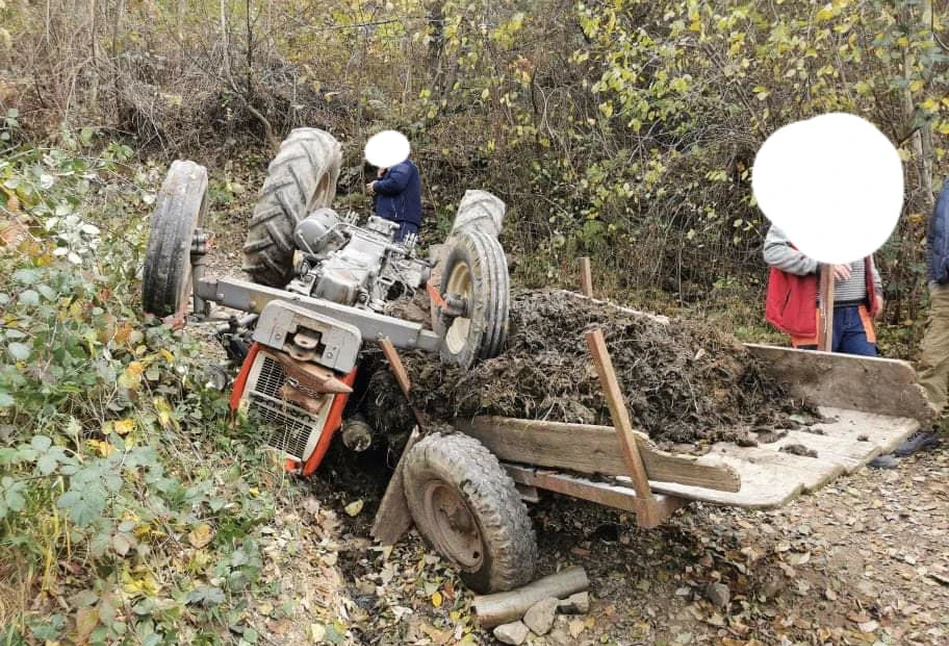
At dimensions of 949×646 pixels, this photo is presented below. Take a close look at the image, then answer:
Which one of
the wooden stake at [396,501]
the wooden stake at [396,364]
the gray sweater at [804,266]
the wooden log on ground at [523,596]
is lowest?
the wooden log on ground at [523,596]

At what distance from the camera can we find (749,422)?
11.2 ft

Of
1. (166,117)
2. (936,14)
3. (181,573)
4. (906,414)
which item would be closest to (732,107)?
(936,14)

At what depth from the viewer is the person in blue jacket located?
23.0 ft

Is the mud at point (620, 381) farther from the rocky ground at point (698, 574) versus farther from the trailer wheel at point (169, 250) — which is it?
the trailer wheel at point (169, 250)

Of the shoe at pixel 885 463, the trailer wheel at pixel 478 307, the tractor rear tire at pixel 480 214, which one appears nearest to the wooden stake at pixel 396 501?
the trailer wheel at pixel 478 307

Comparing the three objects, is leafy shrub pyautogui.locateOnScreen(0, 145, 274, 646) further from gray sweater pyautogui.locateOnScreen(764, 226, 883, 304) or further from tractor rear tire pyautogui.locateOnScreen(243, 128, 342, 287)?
gray sweater pyautogui.locateOnScreen(764, 226, 883, 304)

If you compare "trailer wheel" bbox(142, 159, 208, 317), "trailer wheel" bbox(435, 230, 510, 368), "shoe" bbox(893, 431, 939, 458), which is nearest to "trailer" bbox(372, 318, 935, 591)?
"trailer wheel" bbox(435, 230, 510, 368)

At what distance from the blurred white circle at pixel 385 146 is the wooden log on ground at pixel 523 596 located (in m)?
6.10

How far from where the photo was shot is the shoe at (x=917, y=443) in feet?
16.0

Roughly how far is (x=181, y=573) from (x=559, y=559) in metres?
1.80

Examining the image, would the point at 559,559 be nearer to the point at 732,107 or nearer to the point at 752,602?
the point at 752,602

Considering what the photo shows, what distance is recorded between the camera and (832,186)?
15.6ft

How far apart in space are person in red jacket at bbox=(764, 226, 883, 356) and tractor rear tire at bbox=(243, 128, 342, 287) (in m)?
3.01

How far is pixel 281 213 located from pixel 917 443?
4519 mm
